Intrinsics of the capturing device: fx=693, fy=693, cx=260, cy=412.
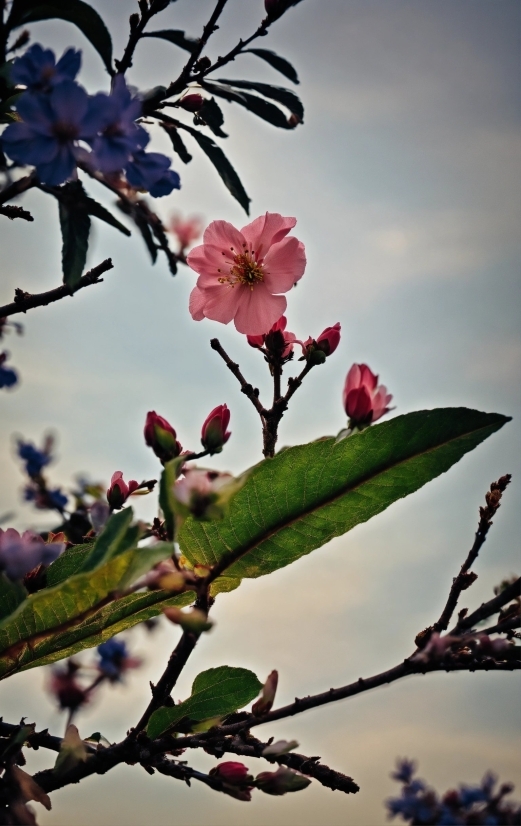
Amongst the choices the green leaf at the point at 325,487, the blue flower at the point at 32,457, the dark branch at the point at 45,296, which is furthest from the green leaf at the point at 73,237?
the blue flower at the point at 32,457

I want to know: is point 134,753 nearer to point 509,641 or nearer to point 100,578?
point 100,578

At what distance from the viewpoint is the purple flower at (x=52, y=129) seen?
3.02 feet

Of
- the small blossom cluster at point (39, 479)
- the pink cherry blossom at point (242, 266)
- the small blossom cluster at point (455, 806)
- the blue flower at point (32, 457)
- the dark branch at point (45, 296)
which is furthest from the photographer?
the blue flower at point (32, 457)

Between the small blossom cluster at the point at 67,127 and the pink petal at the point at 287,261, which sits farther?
the pink petal at the point at 287,261

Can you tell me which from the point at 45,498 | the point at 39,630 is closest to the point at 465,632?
the point at 39,630

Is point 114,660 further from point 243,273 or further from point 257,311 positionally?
point 243,273

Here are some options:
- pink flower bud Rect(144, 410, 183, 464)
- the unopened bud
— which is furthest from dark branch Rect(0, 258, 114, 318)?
the unopened bud

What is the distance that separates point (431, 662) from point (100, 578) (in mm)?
444

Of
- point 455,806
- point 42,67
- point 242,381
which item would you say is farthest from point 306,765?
point 42,67

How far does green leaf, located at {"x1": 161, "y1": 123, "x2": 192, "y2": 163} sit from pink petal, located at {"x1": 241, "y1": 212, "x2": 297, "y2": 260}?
0.78ft

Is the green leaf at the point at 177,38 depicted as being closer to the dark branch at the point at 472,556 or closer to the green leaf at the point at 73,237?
the green leaf at the point at 73,237

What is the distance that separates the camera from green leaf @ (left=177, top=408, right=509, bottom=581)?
1.03 m

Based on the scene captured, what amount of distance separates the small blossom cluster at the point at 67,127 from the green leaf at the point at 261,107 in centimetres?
69

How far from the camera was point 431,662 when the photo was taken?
0.85 m
